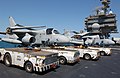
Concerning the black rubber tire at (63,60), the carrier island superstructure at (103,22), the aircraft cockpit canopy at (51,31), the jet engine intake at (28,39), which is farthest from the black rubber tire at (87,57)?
the carrier island superstructure at (103,22)

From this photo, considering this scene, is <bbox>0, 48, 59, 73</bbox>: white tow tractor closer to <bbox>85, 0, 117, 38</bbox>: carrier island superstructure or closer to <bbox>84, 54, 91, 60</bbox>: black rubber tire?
<bbox>84, 54, 91, 60</bbox>: black rubber tire

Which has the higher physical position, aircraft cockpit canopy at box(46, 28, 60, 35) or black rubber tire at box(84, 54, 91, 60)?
aircraft cockpit canopy at box(46, 28, 60, 35)

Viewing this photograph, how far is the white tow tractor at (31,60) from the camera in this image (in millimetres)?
10219

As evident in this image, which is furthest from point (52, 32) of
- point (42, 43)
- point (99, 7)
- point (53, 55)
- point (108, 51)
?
point (99, 7)

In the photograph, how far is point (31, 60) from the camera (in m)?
10.5

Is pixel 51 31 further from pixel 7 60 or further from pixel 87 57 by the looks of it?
pixel 7 60

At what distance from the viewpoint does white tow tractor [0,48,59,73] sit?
33.5 ft

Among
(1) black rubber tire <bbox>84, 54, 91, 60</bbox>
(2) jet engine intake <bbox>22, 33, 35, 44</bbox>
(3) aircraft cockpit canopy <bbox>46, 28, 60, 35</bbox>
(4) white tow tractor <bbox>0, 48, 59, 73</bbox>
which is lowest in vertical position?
(1) black rubber tire <bbox>84, 54, 91, 60</bbox>

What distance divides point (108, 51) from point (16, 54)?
17.5m

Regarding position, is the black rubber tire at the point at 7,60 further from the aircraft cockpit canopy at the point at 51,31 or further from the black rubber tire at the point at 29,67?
the aircraft cockpit canopy at the point at 51,31

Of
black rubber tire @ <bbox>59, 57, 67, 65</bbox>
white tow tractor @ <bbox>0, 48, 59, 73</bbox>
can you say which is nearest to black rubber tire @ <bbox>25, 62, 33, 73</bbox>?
white tow tractor @ <bbox>0, 48, 59, 73</bbox>

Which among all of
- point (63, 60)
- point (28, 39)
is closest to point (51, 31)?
point (28, 39)

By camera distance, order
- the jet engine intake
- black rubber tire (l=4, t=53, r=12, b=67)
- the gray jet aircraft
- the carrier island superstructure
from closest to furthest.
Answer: black rubber tire (l=4, t=53, r=12, b=67) < the gray jet aircraft < the jet engine intake < the carrier island superstructure

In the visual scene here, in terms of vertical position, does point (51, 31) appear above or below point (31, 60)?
above
